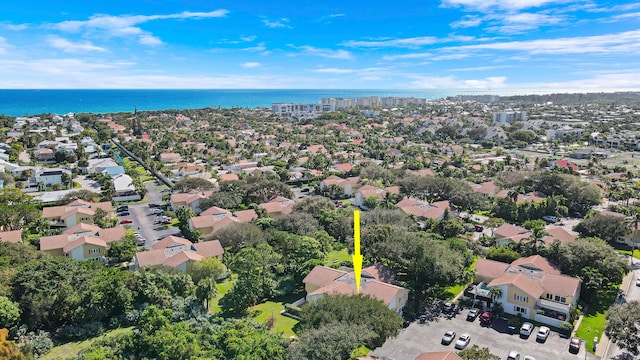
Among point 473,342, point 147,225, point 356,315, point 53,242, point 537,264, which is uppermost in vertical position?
point 356,315

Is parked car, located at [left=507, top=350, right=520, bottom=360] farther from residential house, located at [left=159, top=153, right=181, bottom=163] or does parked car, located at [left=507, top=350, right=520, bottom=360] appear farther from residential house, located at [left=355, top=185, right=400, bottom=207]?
residential house, located at [left=159, top=153, right=181, bottom=163]

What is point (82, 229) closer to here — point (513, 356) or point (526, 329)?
point (513, 356)

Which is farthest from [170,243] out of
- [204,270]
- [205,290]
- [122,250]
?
[205,290]

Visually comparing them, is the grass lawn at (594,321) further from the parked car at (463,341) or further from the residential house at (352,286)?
the residential house at (352,286)

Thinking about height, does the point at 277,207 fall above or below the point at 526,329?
above

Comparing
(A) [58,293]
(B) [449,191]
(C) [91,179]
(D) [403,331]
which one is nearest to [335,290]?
(D) [403,331]

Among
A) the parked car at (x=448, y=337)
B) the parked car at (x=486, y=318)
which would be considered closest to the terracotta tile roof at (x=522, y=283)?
the parked car at (x=486, y=318)

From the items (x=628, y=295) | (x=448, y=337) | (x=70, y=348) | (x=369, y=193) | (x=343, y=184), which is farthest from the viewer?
(x=343, y=184)
